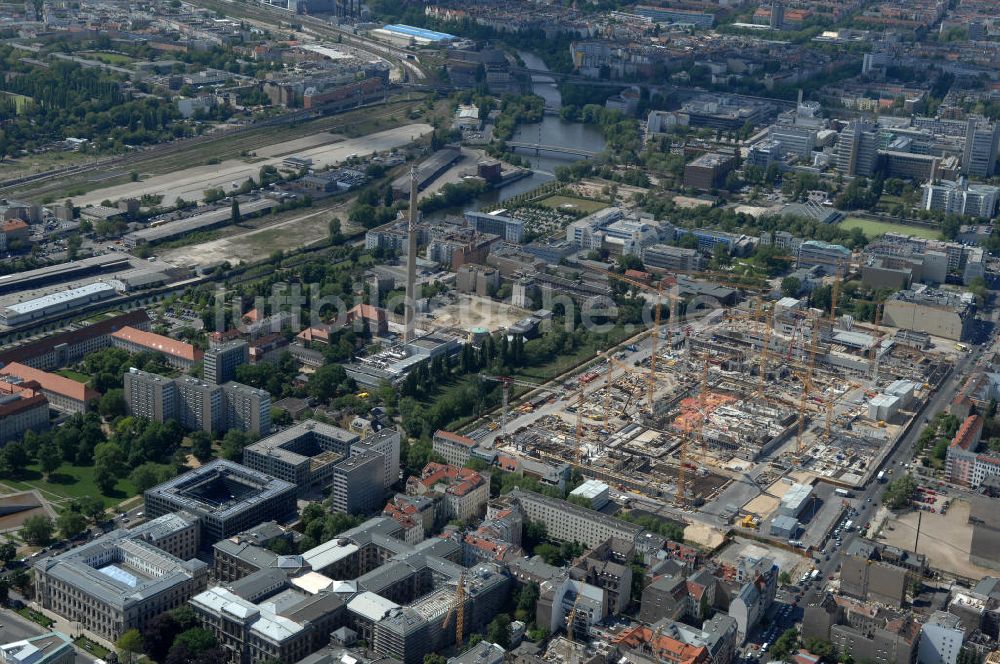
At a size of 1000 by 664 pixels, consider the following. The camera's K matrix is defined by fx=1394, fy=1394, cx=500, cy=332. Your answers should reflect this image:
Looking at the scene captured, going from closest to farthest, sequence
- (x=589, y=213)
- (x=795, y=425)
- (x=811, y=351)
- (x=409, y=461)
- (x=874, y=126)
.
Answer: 1. (x=409, y=461)
2. (x=795, y=425)
3. (x=811, y=351)
4. (x=589, y=213)
5. (x=874, y=126)

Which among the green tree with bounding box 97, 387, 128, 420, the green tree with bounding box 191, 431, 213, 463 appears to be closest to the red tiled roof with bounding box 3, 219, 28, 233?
the green tree with bounding box 97, 387, 128, 420

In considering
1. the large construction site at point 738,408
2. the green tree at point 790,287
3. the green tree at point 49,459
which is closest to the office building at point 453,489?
the large construction site at point 738,408

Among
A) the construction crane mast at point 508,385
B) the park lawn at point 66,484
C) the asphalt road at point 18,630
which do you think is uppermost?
the construction crane mast at point 508,385

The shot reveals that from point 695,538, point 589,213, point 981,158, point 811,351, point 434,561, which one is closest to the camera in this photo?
point 434,561

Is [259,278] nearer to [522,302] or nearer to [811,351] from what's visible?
[522,302]

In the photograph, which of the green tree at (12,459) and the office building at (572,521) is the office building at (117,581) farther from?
the office building at (572,521)

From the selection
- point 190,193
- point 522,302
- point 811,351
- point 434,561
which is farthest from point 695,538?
point 190,193

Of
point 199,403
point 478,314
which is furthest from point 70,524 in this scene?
point 478,314

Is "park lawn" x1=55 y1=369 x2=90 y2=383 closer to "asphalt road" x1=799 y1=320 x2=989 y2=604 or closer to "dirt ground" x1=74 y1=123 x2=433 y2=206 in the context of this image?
"dirt ground" x1=74 y1=123 x2=433 y2=206
